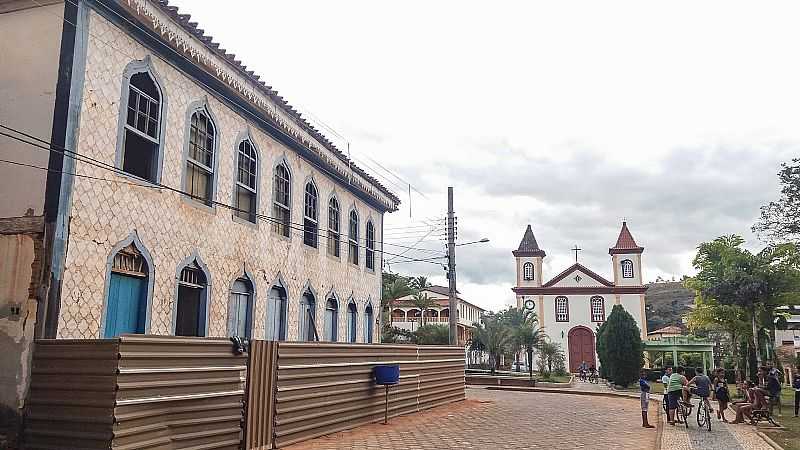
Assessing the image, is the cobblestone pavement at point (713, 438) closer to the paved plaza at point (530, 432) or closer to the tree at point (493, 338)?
the paved plaza at point (530, 432)

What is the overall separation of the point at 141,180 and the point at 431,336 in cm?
3072

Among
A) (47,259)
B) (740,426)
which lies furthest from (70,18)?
(740,426)

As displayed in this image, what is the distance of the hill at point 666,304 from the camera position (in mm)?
84562

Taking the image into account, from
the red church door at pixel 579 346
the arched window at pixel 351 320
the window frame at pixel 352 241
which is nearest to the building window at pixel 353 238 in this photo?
the window frame at pixel 352 241

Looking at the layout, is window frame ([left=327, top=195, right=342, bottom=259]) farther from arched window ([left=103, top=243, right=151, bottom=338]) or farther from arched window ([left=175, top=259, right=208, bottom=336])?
arched window ([left=103, top=243, right=151, bottom=338])

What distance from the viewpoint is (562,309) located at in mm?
50656

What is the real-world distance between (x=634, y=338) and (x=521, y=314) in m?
12.9

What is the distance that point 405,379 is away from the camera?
15.9 metres

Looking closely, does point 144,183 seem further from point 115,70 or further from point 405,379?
point 405,379

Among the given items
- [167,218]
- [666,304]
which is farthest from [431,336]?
[666,304]

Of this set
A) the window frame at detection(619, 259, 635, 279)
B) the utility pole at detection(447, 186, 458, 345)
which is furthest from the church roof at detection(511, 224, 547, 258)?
the utility pole at detection(447, 186, 458, 345)

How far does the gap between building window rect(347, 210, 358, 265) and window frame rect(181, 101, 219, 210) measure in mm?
7192

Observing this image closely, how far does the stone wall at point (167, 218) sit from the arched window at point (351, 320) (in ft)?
8.90

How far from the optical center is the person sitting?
15773 mm
